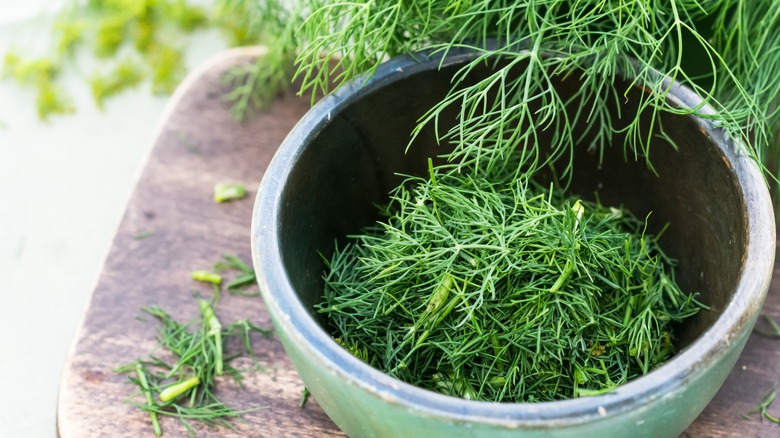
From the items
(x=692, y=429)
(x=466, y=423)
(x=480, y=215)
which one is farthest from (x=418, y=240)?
(x=692, y=429)

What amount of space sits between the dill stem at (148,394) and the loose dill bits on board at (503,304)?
7.0 inches

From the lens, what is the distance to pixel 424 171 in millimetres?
826

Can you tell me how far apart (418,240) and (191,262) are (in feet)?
0.98

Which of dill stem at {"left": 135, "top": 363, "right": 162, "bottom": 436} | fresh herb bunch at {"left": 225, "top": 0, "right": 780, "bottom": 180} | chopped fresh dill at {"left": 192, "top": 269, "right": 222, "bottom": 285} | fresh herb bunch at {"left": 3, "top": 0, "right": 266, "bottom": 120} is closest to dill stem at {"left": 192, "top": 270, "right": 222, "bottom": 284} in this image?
chopped fresh dill at {"left": 192, "top": 269, "right": 222, "bottom": 285}

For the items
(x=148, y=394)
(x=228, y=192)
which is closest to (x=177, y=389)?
(x=148, y=394)

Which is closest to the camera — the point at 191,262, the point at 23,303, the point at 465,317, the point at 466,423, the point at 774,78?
the point at 466,423

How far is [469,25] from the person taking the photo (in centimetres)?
78

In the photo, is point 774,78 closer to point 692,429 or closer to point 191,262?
point 692,429

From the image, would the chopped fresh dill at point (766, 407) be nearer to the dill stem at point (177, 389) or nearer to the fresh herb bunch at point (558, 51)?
the fresh herb bunch at point (558, 51)

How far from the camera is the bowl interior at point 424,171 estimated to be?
0.68 metres

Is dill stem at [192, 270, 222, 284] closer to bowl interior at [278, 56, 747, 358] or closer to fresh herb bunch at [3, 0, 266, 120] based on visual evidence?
bowl interior at [278, 56, 747, 358]

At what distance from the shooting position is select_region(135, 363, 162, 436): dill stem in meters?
0.74

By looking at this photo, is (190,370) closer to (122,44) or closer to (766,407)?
(766,407)

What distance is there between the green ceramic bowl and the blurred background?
31 centimetres
